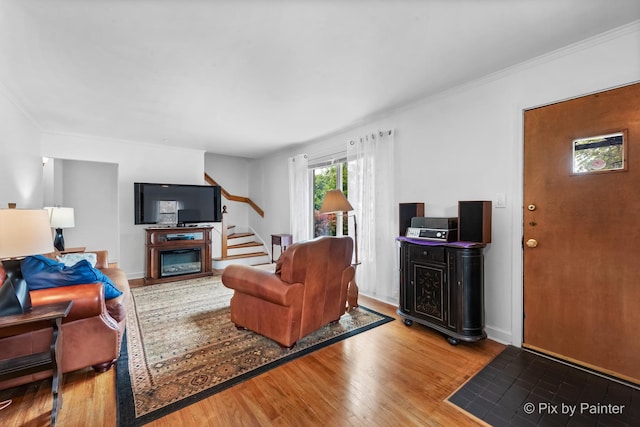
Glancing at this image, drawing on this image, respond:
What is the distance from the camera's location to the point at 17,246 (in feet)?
5.15

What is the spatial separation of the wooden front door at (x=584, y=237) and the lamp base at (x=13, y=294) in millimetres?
3576

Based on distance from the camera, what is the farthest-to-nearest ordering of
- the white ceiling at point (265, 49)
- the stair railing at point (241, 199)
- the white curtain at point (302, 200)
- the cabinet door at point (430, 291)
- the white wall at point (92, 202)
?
the stair railing at point (241, 199), the white curtain at point (302, 200), the white wall at point (92, 202), the cabinet door at point (430, 291), the white ceiling at point (265, 49)

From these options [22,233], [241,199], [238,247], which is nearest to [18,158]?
[22,233]

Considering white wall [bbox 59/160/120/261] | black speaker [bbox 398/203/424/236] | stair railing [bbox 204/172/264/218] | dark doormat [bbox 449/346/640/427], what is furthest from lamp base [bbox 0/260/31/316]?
stair railing [bbox 204/172/264/218]

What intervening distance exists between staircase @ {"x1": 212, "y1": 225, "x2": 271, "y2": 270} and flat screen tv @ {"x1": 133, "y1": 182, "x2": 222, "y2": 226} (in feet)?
2.62

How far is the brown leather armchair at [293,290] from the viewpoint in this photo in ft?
7.25

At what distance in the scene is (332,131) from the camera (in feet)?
13.9

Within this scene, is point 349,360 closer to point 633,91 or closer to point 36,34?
point 633,91

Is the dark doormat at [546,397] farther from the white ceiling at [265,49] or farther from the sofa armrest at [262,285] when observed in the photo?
the white ceiling at [265,49]

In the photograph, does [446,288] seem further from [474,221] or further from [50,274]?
[50,274]

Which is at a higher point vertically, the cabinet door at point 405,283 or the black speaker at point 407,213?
the black speaker at point 407,213

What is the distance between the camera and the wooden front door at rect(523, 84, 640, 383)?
1.87 metres

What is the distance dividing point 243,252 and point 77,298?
4.15m

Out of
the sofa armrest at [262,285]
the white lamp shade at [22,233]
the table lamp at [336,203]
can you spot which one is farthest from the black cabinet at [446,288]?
the white lamp shade at [22,233]
